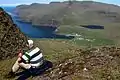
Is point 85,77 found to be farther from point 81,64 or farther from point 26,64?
point 26,64

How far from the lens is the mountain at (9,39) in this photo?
23.3 metres

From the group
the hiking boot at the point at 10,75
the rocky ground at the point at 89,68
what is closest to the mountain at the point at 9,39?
the hiking boot at the point at 10,75

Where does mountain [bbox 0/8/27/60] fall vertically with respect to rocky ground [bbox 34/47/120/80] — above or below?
below

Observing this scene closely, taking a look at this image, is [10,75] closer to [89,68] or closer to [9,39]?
[89,68]

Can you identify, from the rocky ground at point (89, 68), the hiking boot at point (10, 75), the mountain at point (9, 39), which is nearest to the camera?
the rocky ground at point (89, 68)

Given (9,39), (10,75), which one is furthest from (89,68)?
(9,39)

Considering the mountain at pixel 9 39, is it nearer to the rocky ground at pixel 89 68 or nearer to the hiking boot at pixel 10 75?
the hiking boot at pixel 10 75

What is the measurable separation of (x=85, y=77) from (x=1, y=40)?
31.8ft

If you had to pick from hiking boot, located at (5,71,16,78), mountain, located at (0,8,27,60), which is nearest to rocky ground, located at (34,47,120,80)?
hiking boot, located at (5,71,16,78)

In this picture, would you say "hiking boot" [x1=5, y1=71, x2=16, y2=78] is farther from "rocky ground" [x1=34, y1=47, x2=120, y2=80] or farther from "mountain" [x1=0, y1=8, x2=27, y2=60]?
"mountain" [x1=0, y1=8, x2=27, y2=60]

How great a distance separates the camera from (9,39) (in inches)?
941

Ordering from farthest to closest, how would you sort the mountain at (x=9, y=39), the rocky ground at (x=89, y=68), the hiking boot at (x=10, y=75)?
the mountain at (x=9, y=39)
the hiking boot at (x=10, y=75)
the rocky ground at (x=89, y=68)

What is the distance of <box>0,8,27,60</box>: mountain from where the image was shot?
76.3 ft

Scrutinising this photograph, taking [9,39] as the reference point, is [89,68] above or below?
above
